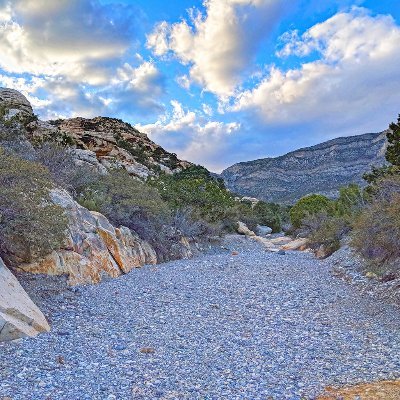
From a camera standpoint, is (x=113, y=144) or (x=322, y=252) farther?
(x=113, y=144)

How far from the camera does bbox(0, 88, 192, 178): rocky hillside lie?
1508 inches

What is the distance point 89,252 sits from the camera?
13508 mm

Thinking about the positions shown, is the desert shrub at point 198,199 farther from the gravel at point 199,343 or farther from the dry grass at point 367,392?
the dry grass at point 367,392

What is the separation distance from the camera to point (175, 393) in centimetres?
564

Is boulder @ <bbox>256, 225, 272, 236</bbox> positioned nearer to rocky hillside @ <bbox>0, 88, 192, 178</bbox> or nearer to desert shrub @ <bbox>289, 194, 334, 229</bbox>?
desert shrub @ <bbox>289, 194, 334, 229</bbox>

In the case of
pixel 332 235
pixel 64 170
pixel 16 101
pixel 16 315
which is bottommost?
pixel 332 235

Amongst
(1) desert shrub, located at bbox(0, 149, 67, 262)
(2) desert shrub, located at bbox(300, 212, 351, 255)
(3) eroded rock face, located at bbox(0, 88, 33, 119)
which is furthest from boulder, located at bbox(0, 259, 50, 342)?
(3) eroded rock face, located at bbox(0, 88, 33, 119)

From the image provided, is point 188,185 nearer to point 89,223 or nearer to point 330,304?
point 89,223

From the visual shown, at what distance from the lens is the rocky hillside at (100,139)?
126ft

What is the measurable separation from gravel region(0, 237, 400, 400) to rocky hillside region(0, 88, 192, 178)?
57.2ft

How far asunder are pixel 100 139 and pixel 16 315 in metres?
44.5

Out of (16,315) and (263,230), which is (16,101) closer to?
(263,230)

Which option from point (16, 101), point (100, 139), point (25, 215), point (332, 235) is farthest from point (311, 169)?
point (25, 215)

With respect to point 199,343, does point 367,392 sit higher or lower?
lower
